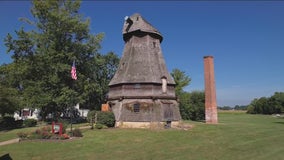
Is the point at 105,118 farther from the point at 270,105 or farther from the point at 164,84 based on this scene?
the point at 270,105

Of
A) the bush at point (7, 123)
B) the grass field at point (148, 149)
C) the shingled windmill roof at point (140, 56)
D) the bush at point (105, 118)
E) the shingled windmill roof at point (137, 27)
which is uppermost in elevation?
the shingled windmill roof at point (137, 27)

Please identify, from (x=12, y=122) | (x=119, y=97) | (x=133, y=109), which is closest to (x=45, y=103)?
(x=12, y=122)

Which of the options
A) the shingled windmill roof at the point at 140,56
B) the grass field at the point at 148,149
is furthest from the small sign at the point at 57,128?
the shingled windmill roof at the point at 140,56

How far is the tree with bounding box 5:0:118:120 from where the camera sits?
31.9 metres

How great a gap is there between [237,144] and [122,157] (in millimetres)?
9126

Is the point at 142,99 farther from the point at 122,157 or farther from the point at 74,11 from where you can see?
the point at 74,11

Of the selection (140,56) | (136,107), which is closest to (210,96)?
(140,56)

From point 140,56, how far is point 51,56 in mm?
12305

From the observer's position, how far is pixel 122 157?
13.3m

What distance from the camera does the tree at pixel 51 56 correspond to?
105 ft

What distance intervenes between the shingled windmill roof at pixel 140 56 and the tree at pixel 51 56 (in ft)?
22.0

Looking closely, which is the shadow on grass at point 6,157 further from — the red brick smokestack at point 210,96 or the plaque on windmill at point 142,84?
the red brick smokestack at point 210,96

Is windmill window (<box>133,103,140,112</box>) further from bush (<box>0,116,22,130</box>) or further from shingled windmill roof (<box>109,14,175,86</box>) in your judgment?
bush (<box>0,116,22,130</box>)

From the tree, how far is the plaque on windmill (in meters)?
6.56
